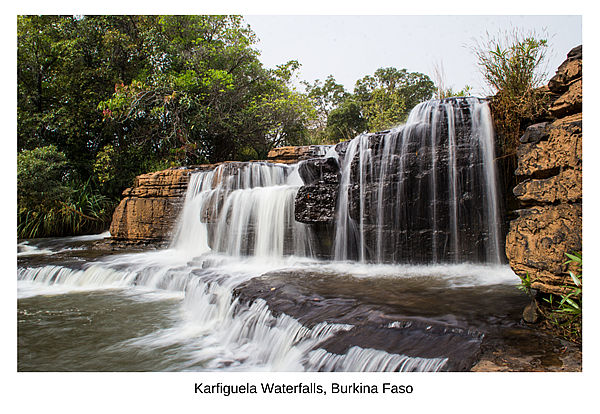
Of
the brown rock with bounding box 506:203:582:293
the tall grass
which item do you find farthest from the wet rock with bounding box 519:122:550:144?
the tall grass

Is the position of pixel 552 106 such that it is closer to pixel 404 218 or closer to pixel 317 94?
pixel 404 218

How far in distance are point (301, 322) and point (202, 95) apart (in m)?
12.2

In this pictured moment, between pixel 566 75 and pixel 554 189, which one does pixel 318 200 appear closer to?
pixel 554 189

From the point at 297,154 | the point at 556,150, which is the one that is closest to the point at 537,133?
the point at 556,150

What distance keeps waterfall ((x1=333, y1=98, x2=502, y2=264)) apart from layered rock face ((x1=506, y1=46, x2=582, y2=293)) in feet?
7.62

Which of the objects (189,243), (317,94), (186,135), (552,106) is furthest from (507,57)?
(317,94)

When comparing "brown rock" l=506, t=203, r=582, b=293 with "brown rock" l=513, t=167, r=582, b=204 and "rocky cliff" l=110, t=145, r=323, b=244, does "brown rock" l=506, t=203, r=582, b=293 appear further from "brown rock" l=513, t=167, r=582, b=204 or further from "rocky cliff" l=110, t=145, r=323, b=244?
"rocky cliff" l=110, t=145, r=323, b=244

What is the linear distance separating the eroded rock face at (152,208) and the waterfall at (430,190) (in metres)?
5.53

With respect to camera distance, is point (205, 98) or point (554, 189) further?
point (205, 98)

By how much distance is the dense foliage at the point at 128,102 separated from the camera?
39.6 feet

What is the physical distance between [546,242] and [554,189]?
16.1 inches

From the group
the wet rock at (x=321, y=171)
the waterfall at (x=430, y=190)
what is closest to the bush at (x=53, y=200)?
the wet rock at (x=321, y=171)

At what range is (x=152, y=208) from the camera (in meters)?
9.66

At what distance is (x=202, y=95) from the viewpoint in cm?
1355
